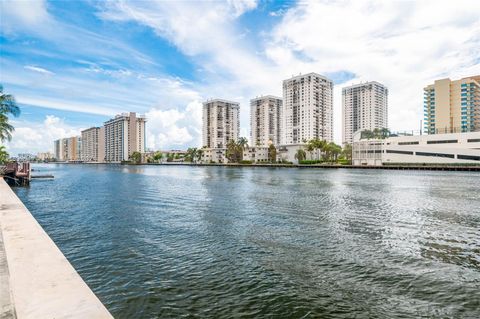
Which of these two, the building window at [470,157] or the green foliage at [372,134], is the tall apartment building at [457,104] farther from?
the building window at [470,157]

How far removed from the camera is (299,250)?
1324cm

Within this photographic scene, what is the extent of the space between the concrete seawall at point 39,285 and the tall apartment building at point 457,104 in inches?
6569

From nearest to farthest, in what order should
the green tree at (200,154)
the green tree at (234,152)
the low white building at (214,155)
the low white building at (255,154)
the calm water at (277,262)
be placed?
the calm water at (277,262) → the green tree at (234,152) → the low white building at (255,154) → the low white building at (214,155) → the green tree at (200,154)

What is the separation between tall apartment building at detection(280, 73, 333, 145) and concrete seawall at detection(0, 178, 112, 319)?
176 metres

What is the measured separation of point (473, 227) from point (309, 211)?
32.7 feet

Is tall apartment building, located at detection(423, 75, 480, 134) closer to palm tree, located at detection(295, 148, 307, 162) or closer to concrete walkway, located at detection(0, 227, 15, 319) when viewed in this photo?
palm tree, located at detection(295, 148, 307, 162)

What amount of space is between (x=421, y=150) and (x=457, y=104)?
65399 mm

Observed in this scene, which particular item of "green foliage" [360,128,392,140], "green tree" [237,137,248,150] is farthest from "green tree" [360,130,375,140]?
"green tree" [237,137,248,150]

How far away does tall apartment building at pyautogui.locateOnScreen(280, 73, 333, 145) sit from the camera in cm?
18200

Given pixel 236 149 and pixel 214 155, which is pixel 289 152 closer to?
pixel 236 149

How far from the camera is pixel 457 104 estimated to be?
148375 mm

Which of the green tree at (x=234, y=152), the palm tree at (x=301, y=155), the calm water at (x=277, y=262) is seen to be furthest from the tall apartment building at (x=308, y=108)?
the calm water at (x=277, y=262)

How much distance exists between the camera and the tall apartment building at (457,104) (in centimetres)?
14500

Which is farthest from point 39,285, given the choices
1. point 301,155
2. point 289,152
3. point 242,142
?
point 242,142
